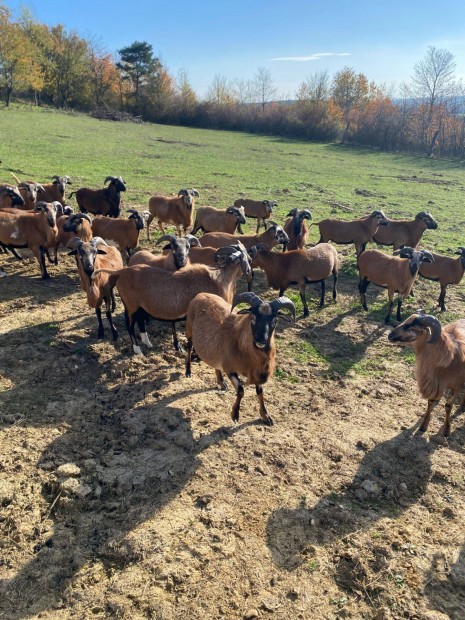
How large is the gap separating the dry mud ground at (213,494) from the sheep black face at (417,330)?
124 cm

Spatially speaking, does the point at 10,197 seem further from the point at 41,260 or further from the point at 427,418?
the point at 427,418

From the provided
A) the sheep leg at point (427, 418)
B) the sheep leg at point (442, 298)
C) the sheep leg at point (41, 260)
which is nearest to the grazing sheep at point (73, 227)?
the sheep leg at point (41, 260)

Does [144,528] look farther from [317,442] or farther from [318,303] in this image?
[318,303]

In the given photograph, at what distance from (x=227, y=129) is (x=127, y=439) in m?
67.4

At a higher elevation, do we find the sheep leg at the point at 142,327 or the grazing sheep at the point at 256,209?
the grazing sheep at the point at 256,209

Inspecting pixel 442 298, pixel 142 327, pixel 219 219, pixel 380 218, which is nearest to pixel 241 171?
pixel 219 219

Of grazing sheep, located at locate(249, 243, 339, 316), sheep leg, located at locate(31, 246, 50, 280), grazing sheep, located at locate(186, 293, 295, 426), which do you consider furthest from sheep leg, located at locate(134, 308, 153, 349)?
sheep leg, located at locate(31, 246, 50, 280)

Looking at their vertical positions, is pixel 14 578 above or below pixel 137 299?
below

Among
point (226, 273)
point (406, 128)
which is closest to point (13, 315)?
point (226, 273)

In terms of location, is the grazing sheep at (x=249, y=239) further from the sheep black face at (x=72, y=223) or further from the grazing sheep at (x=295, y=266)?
the sheep black face at (x=72, y=223)

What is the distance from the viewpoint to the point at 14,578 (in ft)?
12.5

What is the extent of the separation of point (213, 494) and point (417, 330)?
3.78 meters

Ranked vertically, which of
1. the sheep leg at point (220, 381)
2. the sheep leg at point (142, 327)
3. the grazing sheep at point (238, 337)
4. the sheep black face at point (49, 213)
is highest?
the sheep black face at point (49, 213)

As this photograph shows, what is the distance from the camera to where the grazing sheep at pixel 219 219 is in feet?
45.0
